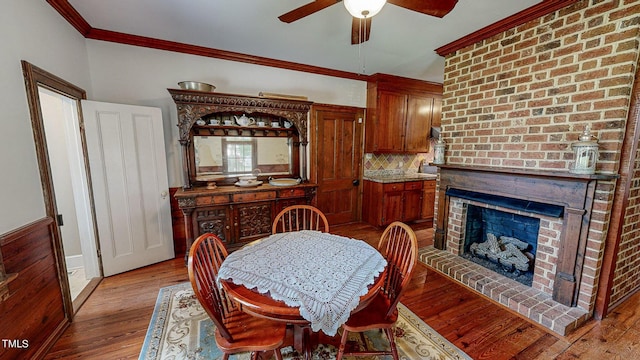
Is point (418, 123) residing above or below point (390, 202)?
above

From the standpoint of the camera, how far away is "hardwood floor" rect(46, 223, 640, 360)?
1683mm

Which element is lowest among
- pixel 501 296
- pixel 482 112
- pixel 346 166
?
pixel 501 296

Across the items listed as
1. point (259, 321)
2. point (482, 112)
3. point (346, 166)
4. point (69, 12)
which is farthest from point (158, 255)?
point (482, 112)

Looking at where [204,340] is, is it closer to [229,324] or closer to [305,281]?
[229,324]

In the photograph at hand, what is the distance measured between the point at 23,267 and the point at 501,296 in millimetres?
3558

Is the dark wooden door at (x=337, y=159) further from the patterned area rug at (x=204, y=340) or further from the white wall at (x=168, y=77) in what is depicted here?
the patterned area rug at (x=204, y=340)

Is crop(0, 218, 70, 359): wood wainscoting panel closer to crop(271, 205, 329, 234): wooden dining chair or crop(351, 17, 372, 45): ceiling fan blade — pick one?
crop(271, 205, 329, 234): wooden dining chair

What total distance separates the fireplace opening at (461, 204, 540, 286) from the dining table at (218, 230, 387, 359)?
1849mm

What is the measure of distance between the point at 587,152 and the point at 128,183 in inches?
163

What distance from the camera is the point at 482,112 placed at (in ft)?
8.63

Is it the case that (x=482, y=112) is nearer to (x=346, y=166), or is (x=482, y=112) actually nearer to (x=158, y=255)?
(x=346, y=166)

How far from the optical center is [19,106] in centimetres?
160

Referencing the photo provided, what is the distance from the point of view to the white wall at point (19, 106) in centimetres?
147

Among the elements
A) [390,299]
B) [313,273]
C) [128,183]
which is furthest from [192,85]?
[390,299]
